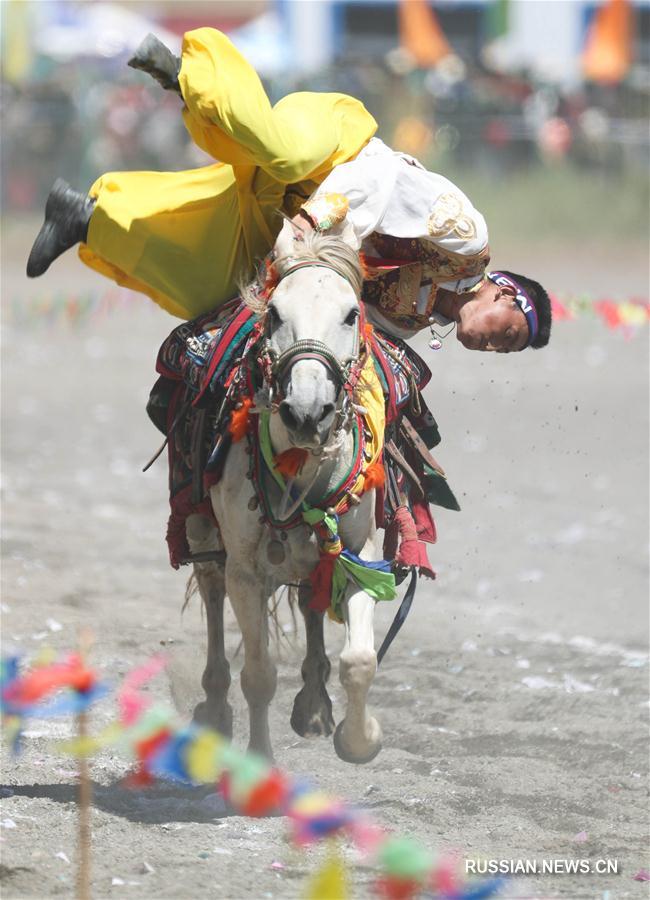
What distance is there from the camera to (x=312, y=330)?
14.2ft

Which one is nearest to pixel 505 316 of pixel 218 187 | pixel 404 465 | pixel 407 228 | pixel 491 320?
pixel 491 320

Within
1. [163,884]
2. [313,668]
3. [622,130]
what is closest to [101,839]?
[163,884]

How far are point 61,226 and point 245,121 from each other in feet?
3.42

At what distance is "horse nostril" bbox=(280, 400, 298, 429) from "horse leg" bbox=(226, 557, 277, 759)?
92cm

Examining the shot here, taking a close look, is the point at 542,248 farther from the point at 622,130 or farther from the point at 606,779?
the point at 606,779

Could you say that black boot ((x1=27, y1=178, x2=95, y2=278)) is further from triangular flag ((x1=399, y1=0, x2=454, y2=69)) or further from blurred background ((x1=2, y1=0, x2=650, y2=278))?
triangular flag ((x1=399, y1=0, x2=454, y2=69))

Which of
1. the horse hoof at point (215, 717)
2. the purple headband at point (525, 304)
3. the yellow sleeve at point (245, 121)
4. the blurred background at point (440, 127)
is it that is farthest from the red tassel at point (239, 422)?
the blurred background at point (440, 127)

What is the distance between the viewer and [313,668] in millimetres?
5668

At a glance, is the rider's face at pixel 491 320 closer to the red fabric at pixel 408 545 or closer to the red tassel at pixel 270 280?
the red fabric at pixel 408 545

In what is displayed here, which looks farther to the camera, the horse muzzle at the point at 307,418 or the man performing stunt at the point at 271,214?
the man performing stunt at the point at 271,214

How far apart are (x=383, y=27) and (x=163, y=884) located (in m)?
27.8

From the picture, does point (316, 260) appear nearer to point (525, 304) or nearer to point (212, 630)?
point (525, 304)

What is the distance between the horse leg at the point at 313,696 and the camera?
5.58 meters

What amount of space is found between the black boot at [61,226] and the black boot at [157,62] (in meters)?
0.50
